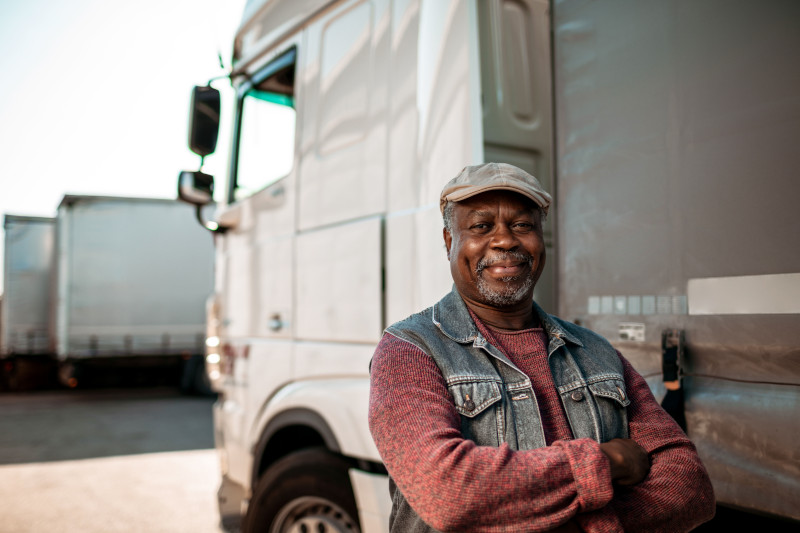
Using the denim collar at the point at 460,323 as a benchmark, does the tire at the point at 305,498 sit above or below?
below

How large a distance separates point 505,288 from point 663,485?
1.81 ft

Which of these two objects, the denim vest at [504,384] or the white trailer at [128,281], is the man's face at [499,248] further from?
the white trailer at [128,281]

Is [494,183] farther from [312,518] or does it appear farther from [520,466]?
[312,518]

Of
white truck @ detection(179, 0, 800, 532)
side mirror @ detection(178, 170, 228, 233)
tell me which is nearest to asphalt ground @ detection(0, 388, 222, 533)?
white truck @ detection(179, 0, 800, 532)

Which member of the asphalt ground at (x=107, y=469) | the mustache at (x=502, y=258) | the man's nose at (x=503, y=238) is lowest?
the asphalt ground at (x=107, y=469)

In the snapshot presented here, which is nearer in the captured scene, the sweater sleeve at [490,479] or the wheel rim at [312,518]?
the sweater sleeve at [490,479]

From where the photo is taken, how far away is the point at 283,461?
304cm

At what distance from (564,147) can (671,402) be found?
85 cm

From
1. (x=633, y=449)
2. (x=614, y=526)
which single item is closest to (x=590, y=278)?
(x=633, y=449)

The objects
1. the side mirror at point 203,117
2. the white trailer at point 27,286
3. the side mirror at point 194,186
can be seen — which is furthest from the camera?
the white trailer at point 27,286

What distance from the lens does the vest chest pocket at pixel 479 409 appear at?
1.46 metres

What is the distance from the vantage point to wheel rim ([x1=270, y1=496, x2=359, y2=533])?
2.82m

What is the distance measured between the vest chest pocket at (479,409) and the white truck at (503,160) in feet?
2.04

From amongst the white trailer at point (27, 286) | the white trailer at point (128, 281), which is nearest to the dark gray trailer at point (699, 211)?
the white trailer at point (128, 281)
